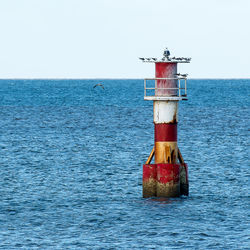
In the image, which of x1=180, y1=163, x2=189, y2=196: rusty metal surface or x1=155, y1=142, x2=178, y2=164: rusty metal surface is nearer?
x1=155, y1=142, x2=178, y2=164: rusty metal surface

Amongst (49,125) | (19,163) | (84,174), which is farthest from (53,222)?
(49,125)

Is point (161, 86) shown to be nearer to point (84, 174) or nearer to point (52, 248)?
point (52, 248)

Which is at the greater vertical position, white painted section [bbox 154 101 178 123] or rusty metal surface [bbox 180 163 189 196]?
white painted section [bbox 154 101 178 123]

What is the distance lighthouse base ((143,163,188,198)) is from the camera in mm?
24969

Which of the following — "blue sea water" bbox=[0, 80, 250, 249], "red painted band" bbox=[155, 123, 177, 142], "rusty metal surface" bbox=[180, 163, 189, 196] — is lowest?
"blue sea water" bbox=[0, 80, 250, 249]

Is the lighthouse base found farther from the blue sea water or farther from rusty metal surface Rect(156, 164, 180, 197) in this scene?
the blue sea water

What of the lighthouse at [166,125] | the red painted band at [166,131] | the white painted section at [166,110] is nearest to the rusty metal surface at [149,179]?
the lighthouse at [166,125]

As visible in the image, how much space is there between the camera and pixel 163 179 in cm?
2512

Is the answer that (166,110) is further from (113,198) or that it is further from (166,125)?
(113,198)

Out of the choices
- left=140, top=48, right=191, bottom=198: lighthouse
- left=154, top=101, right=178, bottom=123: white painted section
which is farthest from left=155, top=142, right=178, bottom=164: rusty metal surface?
left=154, top=101, right=178, bottom=123: white painted section

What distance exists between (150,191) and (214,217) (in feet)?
8.58

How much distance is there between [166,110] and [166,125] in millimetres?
566

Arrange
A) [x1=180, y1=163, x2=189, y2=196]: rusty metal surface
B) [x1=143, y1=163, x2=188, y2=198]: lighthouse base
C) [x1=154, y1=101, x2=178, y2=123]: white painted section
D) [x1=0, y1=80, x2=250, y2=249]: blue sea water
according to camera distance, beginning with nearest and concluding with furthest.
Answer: [x1=0, y1=80, x2=250, y2=249]: blue sea water → [x1=154, y1=101, x2=178, y2=123]: white painted section → [x1=143, y1=163, x2=188, y2=198]: lighthouse base → [x1=180, y1=163, x2=189, y2=196]: rusty metal surface

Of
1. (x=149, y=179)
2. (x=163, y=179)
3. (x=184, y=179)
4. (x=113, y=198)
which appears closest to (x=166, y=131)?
(x=163, y=179)
